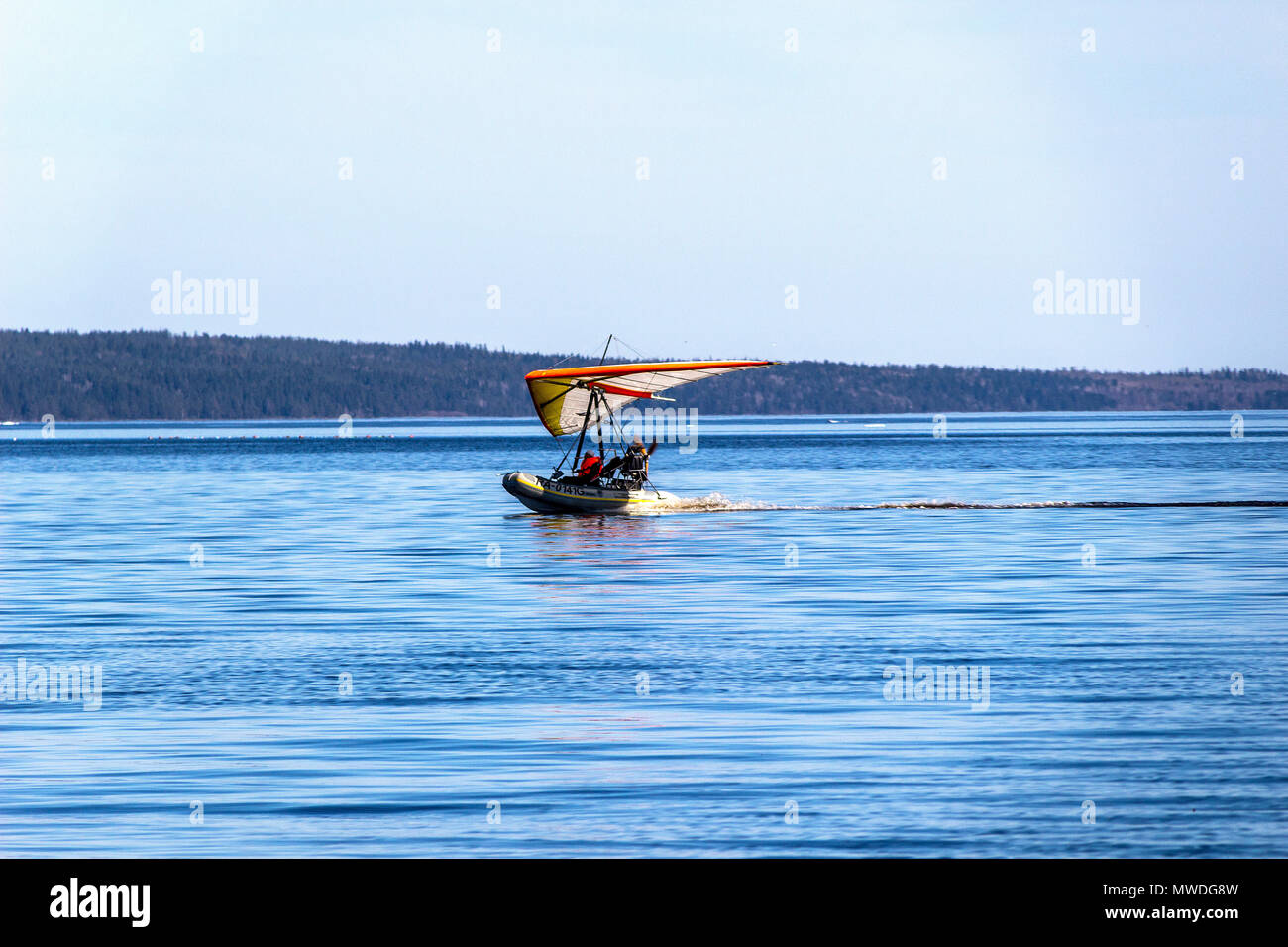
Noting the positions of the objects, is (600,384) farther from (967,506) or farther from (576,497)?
(967,506)

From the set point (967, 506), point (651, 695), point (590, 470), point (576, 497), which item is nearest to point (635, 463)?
point (590, 470)

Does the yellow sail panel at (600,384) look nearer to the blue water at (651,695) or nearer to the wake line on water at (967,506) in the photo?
the wake line on water at (967,506)

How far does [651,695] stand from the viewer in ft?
66.0

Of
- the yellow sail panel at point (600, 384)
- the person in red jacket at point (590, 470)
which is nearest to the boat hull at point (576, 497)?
the person in red jacket at point (590, 470)

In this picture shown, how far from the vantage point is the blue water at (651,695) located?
45.2 ft

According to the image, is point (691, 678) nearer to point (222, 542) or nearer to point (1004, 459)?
point (222, 542)

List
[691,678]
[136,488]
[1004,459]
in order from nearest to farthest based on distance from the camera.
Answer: [691,678]
[136,488]
[1004,459]

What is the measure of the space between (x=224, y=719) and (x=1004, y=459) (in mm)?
119447

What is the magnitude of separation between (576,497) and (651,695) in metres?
35.2

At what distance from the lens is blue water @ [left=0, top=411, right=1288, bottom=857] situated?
13.8 meters

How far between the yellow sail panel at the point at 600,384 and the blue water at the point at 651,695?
263 inches

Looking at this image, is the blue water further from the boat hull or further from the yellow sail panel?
the yellow sail panel
